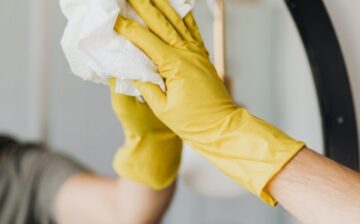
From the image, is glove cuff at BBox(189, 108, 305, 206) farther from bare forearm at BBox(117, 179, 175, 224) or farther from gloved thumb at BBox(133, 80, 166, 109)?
bare forearm at BBox(117, 179, 175, 224)

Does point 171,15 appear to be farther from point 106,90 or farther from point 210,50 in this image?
point 106,90

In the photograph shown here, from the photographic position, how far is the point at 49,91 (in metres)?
1.06

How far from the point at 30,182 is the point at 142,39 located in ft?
2.38

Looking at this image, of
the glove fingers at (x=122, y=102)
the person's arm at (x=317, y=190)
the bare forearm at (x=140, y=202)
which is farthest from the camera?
the bare forearm at (x=140, y=202)

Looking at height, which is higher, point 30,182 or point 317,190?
point 317,190

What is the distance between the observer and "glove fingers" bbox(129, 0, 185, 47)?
41 cm

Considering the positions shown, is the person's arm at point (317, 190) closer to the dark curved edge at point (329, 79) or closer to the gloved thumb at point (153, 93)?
the gloved thumb at point (153, 93)

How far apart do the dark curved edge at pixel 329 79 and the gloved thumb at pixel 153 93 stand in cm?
30

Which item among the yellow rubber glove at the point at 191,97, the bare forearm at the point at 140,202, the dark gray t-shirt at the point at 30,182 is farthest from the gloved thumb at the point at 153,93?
the dark gray t-shirt at the point at 30,182

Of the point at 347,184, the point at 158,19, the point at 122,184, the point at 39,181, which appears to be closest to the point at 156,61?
the point at 158,19

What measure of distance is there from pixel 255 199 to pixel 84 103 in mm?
505

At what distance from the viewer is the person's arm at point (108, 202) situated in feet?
2.32

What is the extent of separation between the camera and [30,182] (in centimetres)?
99

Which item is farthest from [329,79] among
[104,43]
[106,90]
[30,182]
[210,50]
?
[30,182]
